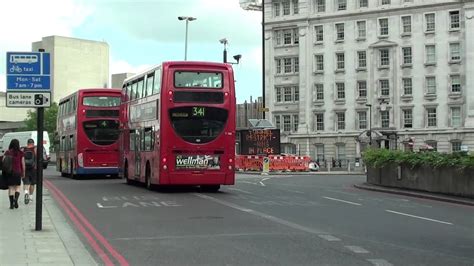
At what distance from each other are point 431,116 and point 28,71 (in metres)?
70.0

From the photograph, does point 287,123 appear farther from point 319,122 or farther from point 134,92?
point 134,92

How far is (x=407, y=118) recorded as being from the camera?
253 feet

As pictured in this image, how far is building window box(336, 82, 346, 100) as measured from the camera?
8106cm

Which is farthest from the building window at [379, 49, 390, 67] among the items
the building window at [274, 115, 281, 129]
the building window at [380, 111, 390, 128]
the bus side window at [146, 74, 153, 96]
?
the bus side window at [146, 74, 153, 96]

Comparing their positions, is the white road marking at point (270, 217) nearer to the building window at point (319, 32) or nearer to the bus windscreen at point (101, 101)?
the bus windscreen at point (101, 101)

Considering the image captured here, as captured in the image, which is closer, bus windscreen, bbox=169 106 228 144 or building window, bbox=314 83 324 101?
bus windscreen, bbox=169 106 228 144

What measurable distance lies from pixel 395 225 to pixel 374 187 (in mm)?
13725

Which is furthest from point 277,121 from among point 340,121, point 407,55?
point 407,55

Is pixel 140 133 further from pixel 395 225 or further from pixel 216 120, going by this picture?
pixel 395 225

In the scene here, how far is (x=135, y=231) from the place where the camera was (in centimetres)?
1227

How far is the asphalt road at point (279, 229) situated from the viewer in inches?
369

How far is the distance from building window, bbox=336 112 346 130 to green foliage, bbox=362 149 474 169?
52163mm

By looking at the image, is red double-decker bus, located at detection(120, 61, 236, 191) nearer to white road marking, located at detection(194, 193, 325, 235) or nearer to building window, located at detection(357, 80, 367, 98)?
white road marking, located at detection(194, 193, 325, 235)

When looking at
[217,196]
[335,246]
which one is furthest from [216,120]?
[335,246]
